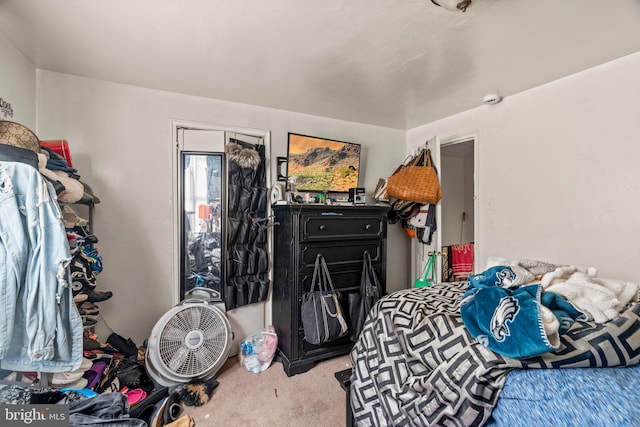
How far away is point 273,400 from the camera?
6.13 ft

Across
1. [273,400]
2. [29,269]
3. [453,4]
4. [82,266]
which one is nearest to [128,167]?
[82,266]

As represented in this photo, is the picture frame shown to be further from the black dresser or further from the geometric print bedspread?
the geometric print bedspread

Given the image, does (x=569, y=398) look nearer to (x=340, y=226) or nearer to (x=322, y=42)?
(x=340, y=226)

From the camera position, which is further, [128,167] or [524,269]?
[128,167]

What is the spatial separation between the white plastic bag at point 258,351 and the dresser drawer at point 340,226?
3.24 ft

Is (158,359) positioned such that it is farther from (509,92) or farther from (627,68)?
(627,68)

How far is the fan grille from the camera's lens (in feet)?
6.15

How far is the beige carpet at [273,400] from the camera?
1.68m

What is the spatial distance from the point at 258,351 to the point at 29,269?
1.67m

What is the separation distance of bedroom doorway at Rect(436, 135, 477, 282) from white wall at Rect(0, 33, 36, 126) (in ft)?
14.2

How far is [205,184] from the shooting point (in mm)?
2402

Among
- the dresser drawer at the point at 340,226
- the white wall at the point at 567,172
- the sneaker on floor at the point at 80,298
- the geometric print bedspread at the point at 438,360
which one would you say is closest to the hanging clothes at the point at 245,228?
the dresser drawer at the point at 340,226

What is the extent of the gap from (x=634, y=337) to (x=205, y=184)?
267 cm

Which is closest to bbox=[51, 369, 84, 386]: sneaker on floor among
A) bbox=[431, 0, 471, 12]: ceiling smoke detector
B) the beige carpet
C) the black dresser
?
the beige carpet
